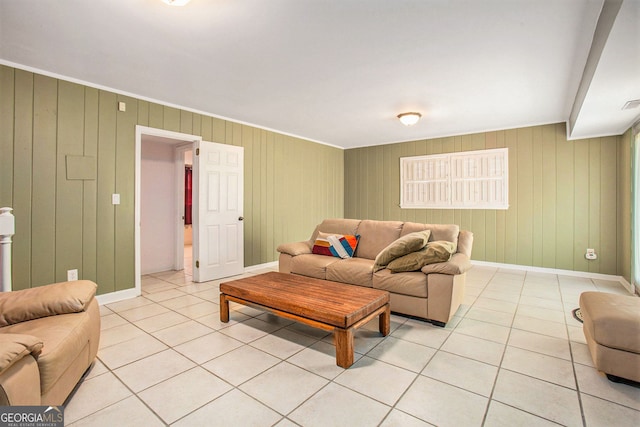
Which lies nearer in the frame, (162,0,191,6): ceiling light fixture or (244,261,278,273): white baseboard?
(162,0,191,6): ceiling light fixture

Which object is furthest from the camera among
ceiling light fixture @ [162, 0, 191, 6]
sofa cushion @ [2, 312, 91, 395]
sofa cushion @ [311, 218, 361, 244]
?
sofa cushion @ [311, 218, 361, 244]

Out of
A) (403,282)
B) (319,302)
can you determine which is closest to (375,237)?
(403,282)

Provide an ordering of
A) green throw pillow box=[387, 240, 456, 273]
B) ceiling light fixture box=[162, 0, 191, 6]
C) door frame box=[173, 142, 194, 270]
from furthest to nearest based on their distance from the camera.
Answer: door frame box=[173, 142, 194, 270]
green throw pillow box=[387, 240, 456, 273]
ceiling light fixture box=[162, 0, 191, 6]

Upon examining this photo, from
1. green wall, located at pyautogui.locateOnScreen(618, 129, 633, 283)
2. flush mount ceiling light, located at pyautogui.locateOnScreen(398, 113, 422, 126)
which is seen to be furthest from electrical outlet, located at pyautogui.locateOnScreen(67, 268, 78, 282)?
green wall, located at pyautogui.locateOnScreen(618, 129, 633, 283)

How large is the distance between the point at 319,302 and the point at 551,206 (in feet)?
15.2

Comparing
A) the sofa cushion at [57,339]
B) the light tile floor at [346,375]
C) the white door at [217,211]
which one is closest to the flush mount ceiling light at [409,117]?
the white door at [217,211]

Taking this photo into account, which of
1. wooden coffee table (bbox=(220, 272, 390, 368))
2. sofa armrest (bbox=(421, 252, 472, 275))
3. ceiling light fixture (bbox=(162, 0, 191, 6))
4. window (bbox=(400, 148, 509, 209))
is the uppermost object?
ceiling light fixture (bbox=(162, 0, 191, 6))

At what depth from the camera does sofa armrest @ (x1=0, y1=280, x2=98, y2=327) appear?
1793 mm

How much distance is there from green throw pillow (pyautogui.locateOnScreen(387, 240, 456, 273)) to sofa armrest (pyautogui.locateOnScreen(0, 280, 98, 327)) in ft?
8.39

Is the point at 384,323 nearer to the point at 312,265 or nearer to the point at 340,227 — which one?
the point at 312,265

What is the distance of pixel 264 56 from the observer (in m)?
2.78

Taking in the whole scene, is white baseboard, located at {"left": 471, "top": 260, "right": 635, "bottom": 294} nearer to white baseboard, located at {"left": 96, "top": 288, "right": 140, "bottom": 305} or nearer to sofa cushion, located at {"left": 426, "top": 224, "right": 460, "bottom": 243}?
sofa cushion, located at {"left": 426, "top": 224, "right": 460, "bottom": 243}

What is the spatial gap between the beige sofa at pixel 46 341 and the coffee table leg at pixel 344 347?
1557mm

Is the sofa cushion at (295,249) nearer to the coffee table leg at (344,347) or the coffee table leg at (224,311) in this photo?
the coffee table leg at (224,311)
